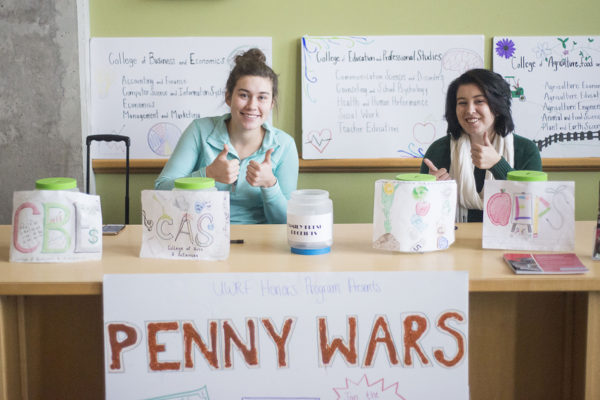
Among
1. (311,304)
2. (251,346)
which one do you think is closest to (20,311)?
(251,346)

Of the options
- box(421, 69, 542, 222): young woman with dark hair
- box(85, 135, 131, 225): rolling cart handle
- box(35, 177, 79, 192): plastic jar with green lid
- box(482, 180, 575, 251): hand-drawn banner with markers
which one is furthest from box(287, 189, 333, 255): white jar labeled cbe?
box(85, 135, 131, 225): rolling cart handle

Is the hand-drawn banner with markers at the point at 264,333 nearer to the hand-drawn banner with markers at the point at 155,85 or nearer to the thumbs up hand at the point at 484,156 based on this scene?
the thumbs up hand at the point at 484,156

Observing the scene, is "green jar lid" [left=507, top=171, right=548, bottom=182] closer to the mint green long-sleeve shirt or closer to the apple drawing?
the apple drawing

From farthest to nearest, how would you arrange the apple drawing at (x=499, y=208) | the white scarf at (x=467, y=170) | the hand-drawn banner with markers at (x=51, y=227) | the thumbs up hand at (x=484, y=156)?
1. the white scarf at (x=467, y=170)
2. the thumbs up hand at (x=484, y=156)
3. the apple drawing at (x=499, y=208)
4. the hand-drawn banner with markers at (x=51, y=227)

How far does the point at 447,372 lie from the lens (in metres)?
1.24

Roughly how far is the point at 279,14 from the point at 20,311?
198cm

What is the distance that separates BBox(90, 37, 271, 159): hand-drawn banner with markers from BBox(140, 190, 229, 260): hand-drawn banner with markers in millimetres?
1647

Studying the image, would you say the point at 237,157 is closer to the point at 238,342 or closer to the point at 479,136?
the point at 479,136

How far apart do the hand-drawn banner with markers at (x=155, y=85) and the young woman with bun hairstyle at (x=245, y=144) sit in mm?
722

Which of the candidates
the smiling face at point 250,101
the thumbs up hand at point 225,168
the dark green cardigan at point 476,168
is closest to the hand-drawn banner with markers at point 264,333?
the thumbs up hand at point 225,168

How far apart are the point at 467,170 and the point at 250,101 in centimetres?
83

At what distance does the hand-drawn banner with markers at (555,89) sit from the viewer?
294 cm

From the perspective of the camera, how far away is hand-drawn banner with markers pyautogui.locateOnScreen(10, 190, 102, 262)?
52.0 inches

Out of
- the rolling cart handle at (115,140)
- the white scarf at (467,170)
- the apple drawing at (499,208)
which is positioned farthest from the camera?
the rolling cart handle at (115,140)
